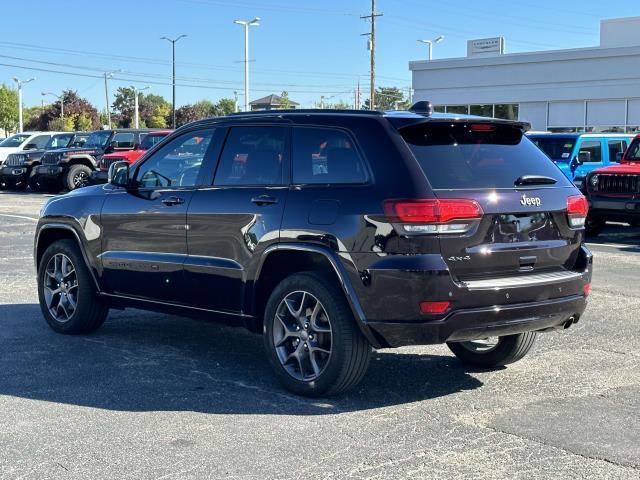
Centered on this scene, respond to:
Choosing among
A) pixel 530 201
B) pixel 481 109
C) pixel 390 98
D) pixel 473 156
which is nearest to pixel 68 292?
pixel 473 156

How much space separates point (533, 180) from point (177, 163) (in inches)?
106

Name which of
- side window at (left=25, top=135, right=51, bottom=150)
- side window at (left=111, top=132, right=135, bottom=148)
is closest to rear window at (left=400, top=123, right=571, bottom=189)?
side window at (left=111, top=132, right=135, bottom=148)

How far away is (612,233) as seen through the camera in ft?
57.3

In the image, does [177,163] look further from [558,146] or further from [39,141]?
[39,141]

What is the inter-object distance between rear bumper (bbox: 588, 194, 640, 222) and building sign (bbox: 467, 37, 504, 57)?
30.3 m

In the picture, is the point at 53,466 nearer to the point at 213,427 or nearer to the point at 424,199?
the point at 213,427

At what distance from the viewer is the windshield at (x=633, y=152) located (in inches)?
635

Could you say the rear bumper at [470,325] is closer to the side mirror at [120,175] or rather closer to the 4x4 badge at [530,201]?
the 4x4 badge at [530,201]

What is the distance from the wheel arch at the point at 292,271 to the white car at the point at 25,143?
88.2ft

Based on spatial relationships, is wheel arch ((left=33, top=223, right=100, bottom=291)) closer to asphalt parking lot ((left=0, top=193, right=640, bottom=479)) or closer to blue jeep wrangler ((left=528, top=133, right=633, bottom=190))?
asphalt parking lot ((left=0, top=193, right=640, bottom=479))

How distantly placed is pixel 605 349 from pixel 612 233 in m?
11.2

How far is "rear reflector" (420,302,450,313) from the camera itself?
4938 millimetres

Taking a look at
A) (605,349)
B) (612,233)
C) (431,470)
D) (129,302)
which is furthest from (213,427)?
(612,233)

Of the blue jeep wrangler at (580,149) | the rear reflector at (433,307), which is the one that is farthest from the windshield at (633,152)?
the rear reflector at (433,307)
